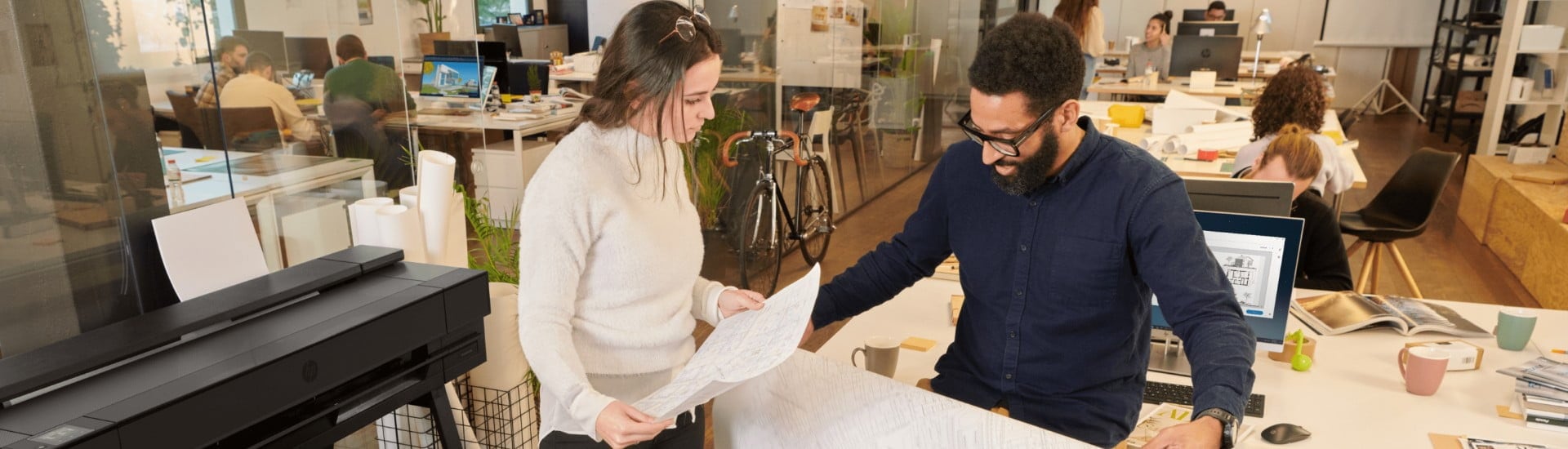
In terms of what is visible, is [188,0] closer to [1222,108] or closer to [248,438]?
[248,438]

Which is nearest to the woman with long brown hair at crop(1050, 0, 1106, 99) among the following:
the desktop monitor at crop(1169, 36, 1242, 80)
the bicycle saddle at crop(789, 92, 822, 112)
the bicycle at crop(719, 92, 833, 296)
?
the desktop monitor at crop(1169, 36, 1242, 80)

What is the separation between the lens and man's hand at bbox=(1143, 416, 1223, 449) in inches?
50.8

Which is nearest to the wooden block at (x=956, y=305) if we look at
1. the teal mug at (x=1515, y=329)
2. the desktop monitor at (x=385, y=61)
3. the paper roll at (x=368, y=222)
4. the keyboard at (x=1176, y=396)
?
the keyboard at (x=1176, y=396)

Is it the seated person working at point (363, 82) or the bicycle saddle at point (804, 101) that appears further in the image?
the bicycle saddle at point (804, 101)

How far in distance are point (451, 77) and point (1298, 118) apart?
315cm

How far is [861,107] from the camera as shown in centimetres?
617

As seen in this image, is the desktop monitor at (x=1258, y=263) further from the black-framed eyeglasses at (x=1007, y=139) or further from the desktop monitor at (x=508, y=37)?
the desktop monitor at (x=508, y=37)

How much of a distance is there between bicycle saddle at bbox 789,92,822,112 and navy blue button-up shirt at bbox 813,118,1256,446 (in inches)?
123


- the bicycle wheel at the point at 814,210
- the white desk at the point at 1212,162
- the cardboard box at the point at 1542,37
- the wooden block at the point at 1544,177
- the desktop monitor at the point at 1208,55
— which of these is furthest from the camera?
the desktop monitor at the point at 1208,55

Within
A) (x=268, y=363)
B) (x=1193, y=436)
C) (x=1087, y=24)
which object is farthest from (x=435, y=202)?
(x=1087, y=24)

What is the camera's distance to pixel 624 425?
1.31 meters

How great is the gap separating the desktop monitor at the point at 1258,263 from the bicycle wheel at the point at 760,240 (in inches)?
103

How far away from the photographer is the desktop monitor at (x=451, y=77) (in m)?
2.85

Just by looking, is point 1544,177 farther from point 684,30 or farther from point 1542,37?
point 684,30
